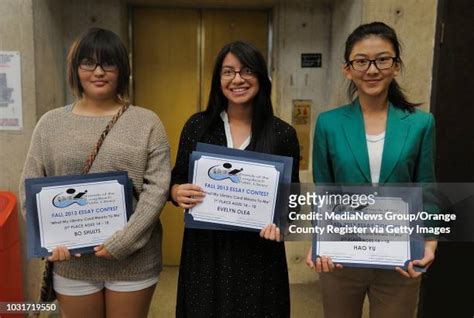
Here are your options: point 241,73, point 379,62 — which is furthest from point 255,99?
→ point 379,62

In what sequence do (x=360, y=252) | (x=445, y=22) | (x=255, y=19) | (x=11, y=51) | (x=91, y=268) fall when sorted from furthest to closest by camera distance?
(x=255, y=19), (x=11, y=51), (x=445, y=22), (x=91, y=268), (x=360, y=252)

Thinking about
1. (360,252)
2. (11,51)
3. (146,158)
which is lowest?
(360,252)

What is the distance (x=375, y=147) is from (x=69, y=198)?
1.25 metres

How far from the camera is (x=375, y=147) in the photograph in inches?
68.4

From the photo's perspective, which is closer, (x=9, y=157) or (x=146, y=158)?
(x=146, y=158)

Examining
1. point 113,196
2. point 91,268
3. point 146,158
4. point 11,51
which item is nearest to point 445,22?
point 146,158

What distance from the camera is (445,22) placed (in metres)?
2.81

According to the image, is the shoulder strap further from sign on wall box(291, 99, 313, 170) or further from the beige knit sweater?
sign on wall box(291, 99, 313, 170)

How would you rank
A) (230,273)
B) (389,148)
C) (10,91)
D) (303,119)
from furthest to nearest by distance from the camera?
1. (303,119)
2. (10,91)
3. (230,273)
4. (389,148)

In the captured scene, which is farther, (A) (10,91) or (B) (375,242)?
(A) (10,91)

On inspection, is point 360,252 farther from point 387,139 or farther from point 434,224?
point 387,139

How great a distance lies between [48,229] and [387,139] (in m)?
1.41

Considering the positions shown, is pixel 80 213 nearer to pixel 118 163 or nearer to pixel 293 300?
pixel 118 163

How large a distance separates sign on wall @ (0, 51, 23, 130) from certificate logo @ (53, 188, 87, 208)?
1659 mm
